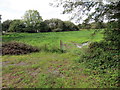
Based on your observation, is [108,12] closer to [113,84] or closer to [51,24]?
[113,84]

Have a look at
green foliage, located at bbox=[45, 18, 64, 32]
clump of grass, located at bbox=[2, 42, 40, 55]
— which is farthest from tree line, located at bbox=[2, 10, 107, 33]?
clump of grass, located at bbox=[2, 42, 40, 55]

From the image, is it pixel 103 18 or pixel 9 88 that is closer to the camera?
pixel 9 88

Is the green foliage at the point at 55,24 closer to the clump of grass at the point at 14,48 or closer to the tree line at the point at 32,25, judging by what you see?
the tree line at the point at 32,25

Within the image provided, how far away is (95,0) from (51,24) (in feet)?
79.6

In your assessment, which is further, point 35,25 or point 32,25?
point 35,25

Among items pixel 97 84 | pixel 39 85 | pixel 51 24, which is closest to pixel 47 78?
pixel 39 85

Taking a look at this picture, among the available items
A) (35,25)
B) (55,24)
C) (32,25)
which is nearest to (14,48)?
(32,25)

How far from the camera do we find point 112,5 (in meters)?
3.23

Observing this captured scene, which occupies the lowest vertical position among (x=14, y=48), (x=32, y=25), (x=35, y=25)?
(x=14, y=48)

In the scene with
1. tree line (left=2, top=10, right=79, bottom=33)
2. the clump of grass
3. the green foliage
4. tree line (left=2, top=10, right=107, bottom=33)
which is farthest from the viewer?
the green foliage

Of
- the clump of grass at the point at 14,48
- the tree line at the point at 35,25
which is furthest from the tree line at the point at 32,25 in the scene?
the clump of grass at the point at 14,48

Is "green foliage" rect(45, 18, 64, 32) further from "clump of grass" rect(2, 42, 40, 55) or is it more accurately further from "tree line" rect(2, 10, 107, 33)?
"clump of grass" rect(2, 42, 40, 55)

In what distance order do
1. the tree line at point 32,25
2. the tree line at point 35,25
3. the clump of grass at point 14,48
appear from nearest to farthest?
1. the tree line at point 35,25
2. the clump of grass at point 14,48
3. the tree line at point 32,25

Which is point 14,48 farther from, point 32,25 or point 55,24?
point 55,24
